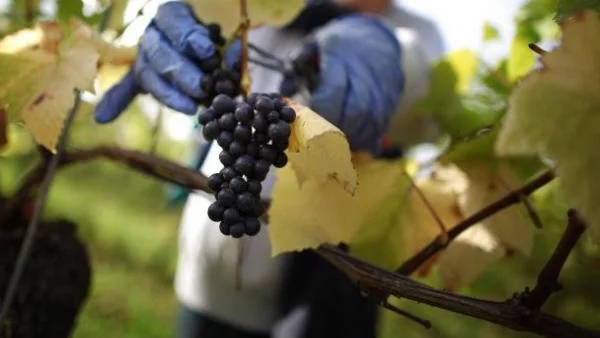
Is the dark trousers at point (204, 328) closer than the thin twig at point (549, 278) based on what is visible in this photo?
No

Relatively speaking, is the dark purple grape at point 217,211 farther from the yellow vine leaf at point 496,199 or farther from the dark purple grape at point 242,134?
the yellow vine leaf at point 496,199

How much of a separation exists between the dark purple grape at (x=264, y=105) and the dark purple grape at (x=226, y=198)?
30mm

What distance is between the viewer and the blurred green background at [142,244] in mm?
612

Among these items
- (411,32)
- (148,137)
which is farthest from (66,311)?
(148,137)

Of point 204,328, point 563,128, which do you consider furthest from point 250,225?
point 204,328

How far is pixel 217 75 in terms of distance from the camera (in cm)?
34

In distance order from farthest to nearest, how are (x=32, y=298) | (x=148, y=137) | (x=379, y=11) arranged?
(x=148, y=137), (x=379, y=11), (x=32, y=298)

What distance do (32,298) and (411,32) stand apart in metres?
0.34

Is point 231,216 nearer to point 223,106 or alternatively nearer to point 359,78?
point 223,106

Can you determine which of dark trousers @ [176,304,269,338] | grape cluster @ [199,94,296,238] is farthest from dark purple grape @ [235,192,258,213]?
dark trousers @ [176,304,269,338]

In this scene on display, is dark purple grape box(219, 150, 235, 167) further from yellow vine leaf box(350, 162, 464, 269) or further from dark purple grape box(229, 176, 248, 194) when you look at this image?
yellow vine leaf box(350, 162, 464, 269)

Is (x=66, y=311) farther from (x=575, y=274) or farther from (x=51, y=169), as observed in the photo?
(x=575, y=274)

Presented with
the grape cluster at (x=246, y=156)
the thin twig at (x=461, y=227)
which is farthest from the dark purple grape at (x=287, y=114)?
the thin twig at (x=461, y=227)

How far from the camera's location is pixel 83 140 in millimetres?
1030
